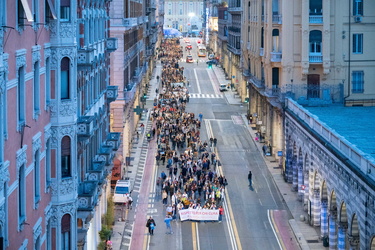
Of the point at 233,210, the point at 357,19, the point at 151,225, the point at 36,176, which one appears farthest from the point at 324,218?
the point at 357,19

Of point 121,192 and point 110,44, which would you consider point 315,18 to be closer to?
point 121,192

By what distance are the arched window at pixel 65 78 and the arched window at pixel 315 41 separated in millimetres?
45549

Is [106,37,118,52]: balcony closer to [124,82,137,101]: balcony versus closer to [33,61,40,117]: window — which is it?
[124,82,137,101]: balcony

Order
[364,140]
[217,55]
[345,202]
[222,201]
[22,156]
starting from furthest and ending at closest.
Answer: [217,55]
[222,201]
[364,140]
[345,202]
[22,156]

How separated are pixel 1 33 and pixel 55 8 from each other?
8.59 m

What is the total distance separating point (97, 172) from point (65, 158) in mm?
9723

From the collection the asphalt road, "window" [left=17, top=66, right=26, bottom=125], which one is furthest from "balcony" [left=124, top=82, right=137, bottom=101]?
"window" [left=17, top=66, right=26, bottom=125]

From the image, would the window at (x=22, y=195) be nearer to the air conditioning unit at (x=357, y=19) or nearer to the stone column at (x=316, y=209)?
the stone column at (x=316, y=209)

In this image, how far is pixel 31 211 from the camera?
26.6m

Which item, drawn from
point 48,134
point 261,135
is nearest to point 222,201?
point 261,135

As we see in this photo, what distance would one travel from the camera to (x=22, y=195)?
25469 mm

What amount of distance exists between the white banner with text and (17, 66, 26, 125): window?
102 ft

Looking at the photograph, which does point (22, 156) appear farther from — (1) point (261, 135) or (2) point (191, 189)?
(1) point (261, 135)

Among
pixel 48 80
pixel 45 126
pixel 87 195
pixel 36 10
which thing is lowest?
pixel 87 195
